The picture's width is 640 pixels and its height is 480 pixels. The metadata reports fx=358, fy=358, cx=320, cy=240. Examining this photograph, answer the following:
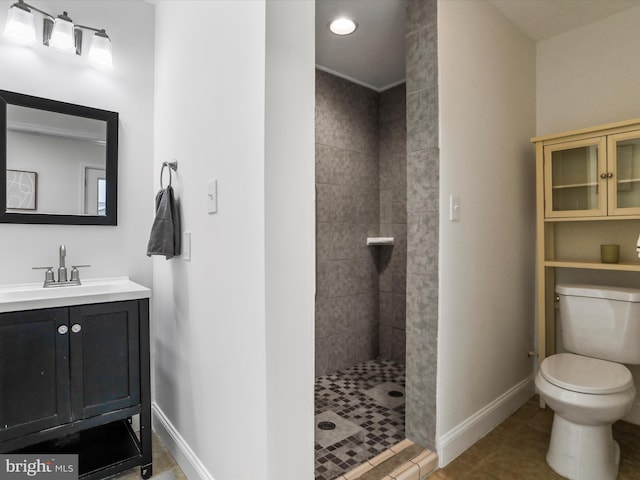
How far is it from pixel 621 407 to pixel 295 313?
1561mm

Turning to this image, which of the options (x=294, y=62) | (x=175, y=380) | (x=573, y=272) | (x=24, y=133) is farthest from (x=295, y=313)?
(x=573, y=272)

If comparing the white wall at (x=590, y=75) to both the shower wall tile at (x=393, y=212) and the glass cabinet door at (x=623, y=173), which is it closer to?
the glass cabinet door at (x=623, y=173)

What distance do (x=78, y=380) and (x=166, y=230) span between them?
0.73 m

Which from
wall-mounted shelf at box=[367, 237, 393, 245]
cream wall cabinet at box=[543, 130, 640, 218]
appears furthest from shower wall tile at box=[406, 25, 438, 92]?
wall-mounted shelf at box=[367, 237, 393, 245]

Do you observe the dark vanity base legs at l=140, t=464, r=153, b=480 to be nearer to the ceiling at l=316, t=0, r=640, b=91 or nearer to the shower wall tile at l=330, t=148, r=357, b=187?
the shower wall tile at l=330, t=148, r=357, b=187

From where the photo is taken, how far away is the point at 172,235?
170cm

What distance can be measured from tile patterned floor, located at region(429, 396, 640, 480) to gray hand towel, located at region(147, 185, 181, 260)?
162 cm

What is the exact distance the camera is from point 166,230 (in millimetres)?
1693

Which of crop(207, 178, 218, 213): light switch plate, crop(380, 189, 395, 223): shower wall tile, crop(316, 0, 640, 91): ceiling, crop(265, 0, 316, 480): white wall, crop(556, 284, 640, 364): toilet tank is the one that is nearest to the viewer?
crop(265, 0, 316, 480): white wall

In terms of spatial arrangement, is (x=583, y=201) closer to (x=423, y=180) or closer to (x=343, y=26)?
(x=423, y=180)

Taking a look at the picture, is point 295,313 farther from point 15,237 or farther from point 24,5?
point 24,5

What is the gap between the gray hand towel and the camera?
1.68 metres

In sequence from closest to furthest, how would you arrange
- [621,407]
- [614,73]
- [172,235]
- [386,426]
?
1. [621,407]
2. [172,235]
3. [386,426]
4. [614,73]

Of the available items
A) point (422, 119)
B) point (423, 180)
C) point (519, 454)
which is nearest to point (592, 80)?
point (422, 119)
